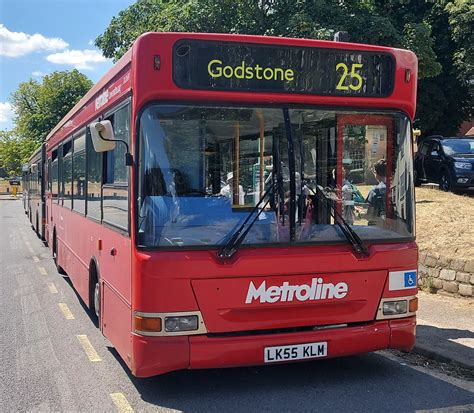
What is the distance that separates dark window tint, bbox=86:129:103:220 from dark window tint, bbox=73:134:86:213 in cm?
39

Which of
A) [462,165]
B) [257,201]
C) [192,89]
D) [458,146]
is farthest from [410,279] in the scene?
[458,146]

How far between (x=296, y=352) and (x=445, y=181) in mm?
12082

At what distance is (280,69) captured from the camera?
15.8ft

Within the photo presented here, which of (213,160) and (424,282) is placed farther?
(424,282)

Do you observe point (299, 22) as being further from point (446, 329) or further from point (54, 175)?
point (446, 329)

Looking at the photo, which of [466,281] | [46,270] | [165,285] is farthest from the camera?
[46,270]

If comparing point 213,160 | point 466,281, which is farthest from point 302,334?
point 466,281

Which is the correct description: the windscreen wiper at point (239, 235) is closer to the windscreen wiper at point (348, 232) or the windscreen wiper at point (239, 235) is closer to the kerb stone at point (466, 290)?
the windscreen wiper at point (348, 232)

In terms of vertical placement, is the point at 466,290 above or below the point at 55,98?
below

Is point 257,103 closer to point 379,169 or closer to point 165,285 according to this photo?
point 379,169

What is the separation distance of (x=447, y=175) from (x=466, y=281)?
7.69 meters

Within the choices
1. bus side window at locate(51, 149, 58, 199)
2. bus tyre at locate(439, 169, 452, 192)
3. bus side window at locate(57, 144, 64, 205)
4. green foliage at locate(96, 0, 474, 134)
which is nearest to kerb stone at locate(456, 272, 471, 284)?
bus side window at locate(57, 144, 64, 205)

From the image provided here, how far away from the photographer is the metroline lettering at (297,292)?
15.1 ft

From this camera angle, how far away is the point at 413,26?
15.9 metres
